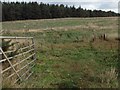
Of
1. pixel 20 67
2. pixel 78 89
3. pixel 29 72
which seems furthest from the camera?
pixel 29 72

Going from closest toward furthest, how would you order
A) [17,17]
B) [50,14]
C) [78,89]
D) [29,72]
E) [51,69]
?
[78,89] < [29,72] < [51,69] < [17,17] < [50,14]

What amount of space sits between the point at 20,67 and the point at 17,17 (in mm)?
84404

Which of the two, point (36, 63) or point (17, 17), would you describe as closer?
point (36, 63)

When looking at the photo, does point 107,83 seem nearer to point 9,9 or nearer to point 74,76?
point 74,76

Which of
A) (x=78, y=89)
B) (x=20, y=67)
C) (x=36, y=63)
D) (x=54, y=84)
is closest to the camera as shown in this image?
(x=78, y=89)

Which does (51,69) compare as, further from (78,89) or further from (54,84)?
(78,89)

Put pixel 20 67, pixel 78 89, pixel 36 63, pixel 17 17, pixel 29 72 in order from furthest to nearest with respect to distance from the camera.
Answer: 1. pixel 17 17
2. pixel 36 63
3. pixel 29 72
4. pixel 20 67
5. pixel 78 89

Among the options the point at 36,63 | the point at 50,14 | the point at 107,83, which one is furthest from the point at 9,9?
the point at 107,83

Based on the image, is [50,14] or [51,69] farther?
[50,14]

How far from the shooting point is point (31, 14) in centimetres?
9762

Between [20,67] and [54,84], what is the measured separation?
1417 millimetres

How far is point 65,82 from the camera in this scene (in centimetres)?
Answer: 1030

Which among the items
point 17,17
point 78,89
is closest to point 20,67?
point 78,89

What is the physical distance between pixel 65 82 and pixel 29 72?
2.23m
